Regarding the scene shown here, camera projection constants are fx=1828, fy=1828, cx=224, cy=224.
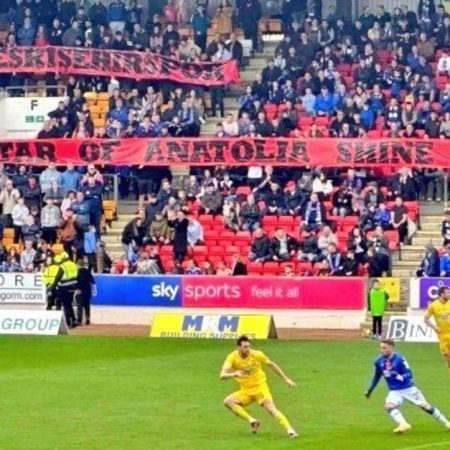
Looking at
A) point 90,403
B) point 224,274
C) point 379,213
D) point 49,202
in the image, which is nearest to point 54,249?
point 49,202

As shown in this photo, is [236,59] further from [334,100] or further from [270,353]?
[270,353]

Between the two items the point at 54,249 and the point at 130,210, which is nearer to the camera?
the point at 54,249

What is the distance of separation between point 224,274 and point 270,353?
22.3 ft

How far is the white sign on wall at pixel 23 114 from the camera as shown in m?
53.2

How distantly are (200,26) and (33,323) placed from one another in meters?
15.1

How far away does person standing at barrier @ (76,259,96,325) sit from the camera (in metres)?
44.1

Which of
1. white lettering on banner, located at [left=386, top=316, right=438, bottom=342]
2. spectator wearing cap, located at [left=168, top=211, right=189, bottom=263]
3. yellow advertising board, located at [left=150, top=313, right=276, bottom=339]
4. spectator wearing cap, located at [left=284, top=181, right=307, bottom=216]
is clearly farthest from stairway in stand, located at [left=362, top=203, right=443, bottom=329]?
spectator wearing cap, located at [left=168, top=211, right=189, bottom=263]

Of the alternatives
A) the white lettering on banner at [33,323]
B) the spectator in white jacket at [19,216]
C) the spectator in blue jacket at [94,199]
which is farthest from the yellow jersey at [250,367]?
the spectator in white jacket at [19,216]

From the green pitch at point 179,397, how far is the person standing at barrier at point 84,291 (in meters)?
1.84

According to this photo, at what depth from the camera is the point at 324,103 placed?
1988 inches

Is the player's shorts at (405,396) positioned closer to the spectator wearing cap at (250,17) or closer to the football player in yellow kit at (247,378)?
the football player in yellow kit at (247,378)

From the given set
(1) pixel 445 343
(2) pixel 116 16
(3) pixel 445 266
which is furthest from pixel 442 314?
(2) pixel 116 16

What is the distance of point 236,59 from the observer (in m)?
54.3

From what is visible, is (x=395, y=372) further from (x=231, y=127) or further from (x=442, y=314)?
(x=231, y=127)
